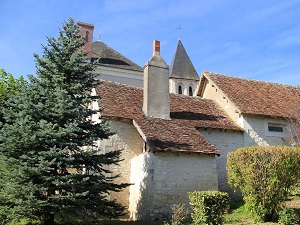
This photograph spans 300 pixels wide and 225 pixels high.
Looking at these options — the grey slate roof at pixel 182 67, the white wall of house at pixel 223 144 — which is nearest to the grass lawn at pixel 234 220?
the white wall of house at pixel 223 144

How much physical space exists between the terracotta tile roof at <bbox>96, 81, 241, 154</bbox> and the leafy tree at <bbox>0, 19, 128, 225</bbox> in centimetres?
214

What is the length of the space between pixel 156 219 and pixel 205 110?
25.2 feet

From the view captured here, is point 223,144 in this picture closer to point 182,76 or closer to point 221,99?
point 221,99

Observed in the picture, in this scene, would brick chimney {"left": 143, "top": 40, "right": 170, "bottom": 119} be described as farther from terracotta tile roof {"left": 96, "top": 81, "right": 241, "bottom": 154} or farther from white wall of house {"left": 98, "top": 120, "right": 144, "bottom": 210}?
white wall of house {"left": 98, "top": 120, "right": 144, "bottom": 210}

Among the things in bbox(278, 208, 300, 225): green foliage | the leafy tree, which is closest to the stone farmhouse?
the leafy tree

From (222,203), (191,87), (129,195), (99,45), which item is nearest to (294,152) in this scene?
(222,203)

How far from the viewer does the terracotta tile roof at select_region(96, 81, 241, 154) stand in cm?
1336

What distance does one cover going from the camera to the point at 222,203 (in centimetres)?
974

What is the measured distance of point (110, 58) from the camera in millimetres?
31328

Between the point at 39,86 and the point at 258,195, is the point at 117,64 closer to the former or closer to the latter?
the point at 39,86

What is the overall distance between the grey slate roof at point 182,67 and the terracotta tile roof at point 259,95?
18.2 m

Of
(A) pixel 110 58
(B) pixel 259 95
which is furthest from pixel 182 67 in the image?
(B) pixel 259 95

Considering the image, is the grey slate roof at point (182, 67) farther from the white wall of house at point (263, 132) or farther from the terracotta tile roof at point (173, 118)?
the white wall of house at point (263, 132)

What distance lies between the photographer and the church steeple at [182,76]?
3825 centimetres
